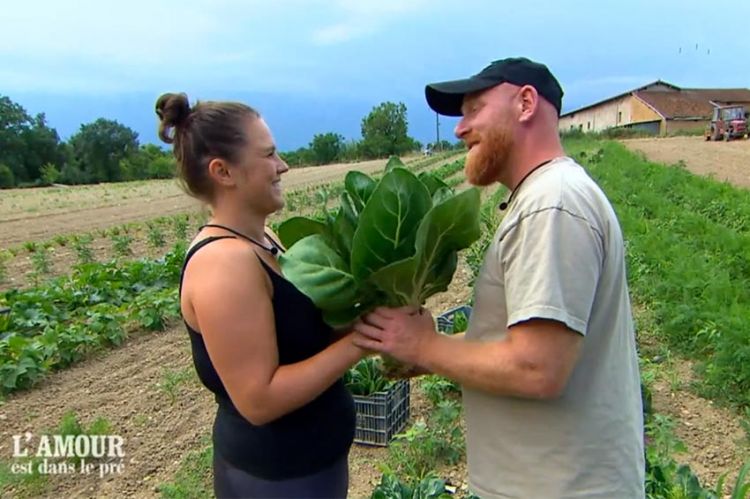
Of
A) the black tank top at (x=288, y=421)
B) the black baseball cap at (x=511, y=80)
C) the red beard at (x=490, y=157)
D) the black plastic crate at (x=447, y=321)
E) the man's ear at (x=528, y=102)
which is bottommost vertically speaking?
the black plastic crate at (x=447, y=321)

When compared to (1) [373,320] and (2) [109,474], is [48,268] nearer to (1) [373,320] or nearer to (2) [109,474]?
(2) [109,474]

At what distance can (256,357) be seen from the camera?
4.86 ft

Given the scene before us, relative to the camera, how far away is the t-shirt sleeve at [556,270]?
1256 mm

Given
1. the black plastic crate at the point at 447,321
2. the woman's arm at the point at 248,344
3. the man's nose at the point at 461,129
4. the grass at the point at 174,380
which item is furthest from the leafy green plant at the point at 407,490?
the grass at the point at 174,380

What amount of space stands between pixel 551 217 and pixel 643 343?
4.46 metres

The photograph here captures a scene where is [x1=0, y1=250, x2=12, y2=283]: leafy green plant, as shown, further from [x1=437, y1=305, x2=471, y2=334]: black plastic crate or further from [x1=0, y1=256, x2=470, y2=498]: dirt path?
[x1=437, y1=305, x2=471, y2=334]: black plastic crate

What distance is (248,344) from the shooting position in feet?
4.83

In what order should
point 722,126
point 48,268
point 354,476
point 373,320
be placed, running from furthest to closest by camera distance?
point 722,126, point 48,268, point 354,476, point 373,320

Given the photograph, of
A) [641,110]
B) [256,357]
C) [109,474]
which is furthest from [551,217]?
[641,110]

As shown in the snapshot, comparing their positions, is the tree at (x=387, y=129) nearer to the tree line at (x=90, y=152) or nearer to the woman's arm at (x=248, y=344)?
the tree line at (x=90, y=152)

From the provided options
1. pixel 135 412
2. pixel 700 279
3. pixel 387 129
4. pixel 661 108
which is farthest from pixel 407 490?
pixel 387 129

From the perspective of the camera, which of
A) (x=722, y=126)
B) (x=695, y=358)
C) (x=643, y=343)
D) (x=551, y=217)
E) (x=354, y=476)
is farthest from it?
(x=722, y=126)

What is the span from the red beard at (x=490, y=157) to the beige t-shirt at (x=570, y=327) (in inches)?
4.0

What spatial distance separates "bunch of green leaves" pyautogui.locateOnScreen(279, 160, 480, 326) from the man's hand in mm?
27
